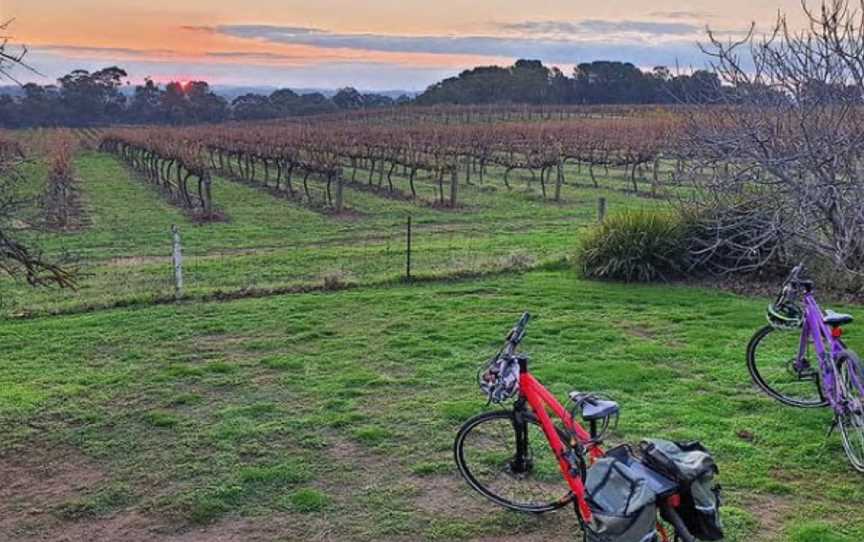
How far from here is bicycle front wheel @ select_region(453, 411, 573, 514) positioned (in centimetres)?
412

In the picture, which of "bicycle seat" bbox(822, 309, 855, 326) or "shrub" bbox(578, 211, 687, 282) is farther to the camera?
"shrub" bbox(578, 211, 687, 282)

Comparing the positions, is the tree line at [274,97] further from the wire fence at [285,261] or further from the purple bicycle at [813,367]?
the purple bicycle at [813,367]

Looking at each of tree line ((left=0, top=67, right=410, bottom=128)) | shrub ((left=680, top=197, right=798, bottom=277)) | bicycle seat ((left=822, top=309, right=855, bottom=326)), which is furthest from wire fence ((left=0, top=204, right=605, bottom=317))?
tree line ((left=0, top=67, right=410, bottom=128))

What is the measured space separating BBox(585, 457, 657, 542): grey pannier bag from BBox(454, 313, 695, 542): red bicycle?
84mm

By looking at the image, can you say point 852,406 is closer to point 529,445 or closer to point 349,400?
→ point 529,445

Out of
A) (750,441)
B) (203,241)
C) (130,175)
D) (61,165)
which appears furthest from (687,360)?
(130,175)

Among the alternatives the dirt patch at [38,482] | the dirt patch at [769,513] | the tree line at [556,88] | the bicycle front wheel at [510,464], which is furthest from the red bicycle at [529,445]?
the tree line at [556,88]

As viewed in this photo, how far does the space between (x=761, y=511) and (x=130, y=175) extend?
111ft

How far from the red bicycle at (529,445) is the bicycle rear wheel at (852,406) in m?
1.66

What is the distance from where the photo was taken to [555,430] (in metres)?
3.76

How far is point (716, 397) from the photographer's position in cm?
566

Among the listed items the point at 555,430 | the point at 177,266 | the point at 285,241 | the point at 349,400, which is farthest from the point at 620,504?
the point at 285,241

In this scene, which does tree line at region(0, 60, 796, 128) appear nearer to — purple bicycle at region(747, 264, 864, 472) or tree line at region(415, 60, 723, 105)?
tree line at region(415, 60, 723, 105)

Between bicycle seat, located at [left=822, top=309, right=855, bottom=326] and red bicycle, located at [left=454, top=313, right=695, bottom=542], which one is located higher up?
bicycle seat, located at [left=822, top=309, right=855, bottom=326]
